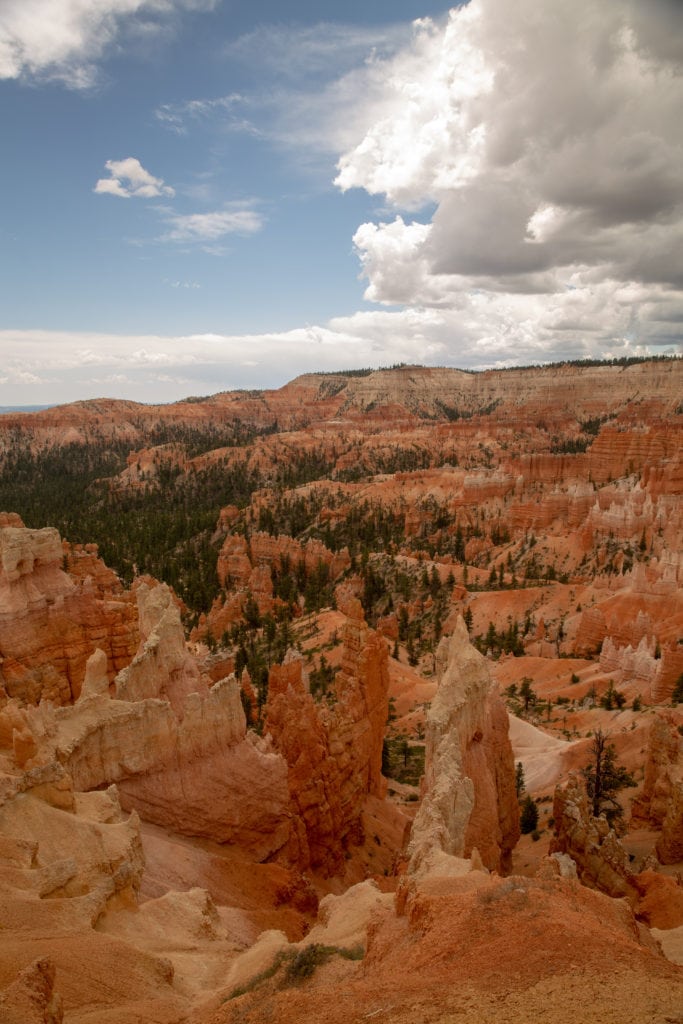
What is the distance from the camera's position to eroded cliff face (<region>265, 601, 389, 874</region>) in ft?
54.1

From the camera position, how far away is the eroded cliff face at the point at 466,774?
10.6 meters

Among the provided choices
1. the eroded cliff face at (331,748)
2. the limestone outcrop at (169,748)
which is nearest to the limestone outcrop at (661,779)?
the eroded cliff face at (331,748)

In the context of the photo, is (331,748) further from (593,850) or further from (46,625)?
(46,625)

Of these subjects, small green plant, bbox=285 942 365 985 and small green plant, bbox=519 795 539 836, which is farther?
small green plant, bbox=519 795 539 836

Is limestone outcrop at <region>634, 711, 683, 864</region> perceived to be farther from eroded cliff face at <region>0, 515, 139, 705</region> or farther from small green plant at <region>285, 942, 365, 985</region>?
eroded cliff face at <region>0, 515, 139, 705</region>

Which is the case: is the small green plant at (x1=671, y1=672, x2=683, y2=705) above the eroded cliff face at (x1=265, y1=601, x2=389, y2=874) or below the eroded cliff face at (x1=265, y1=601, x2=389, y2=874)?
below

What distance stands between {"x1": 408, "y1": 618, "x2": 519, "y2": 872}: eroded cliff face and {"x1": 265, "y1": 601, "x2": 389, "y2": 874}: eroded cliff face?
3.52 m

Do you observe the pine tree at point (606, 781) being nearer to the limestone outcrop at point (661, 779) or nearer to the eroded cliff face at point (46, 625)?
the limestone outcrop at point (661, 779)

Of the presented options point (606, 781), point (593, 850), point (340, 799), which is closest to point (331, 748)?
point (340, 799)

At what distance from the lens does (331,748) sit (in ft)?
59.9

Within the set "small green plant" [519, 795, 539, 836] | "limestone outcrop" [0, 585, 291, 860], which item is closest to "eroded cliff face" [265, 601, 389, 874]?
"limestone outcrop" [0, 585, 291, 860]

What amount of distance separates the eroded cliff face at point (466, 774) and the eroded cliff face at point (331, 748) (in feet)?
11.6

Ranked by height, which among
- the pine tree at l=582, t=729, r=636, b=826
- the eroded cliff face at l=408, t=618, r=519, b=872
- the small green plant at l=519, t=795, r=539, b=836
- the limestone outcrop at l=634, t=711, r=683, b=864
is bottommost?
the small green plant at l=519, t=795, r=539, b=836

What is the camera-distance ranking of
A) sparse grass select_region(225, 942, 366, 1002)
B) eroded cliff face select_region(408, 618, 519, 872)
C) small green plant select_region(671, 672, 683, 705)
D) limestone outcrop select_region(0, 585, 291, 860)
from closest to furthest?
sparse grass select_region(225, 942, 366, 1002), eroded cliff face select_region(408, 618, 519, 872), limestone outcrop select_region(0, 585, 291, 860), small green plant select_region(671, 672, 683, 705)
